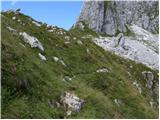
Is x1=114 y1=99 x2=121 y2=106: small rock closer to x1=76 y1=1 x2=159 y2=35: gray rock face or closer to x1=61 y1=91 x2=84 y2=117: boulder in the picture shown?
x1=61 y1=91 x2=84 y2=117: boulder

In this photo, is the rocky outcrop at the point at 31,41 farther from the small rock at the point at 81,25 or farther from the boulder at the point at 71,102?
the small rock at the point at 81,25

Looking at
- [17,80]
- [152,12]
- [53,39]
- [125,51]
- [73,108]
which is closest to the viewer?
[17,80]

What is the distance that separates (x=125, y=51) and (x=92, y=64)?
206ft

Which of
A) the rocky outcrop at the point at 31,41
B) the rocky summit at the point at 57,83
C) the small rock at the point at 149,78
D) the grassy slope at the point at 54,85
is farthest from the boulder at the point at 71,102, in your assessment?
the small rock at the point at 149,78

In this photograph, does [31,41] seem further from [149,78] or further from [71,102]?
[149,78]

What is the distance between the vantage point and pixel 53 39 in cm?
3641

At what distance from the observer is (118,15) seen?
14388 centimetres

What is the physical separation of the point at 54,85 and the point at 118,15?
12207 centimetres

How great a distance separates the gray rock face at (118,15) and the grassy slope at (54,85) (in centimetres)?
9782

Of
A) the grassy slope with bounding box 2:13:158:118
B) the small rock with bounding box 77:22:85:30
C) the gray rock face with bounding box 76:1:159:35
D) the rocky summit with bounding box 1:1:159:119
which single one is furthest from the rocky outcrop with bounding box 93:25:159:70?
the grassy slope with bounding box 2:13:158:118

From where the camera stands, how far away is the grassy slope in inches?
808

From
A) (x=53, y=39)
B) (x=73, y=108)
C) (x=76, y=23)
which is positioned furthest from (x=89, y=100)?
(x=76, y=23)

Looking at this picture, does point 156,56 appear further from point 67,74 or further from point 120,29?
point 67,74

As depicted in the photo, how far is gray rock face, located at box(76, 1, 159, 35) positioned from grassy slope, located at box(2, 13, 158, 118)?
97822 mm
